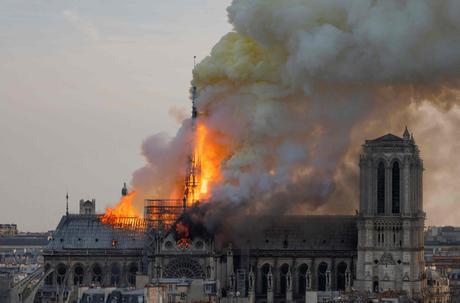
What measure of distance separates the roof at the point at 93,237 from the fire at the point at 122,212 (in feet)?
2.25

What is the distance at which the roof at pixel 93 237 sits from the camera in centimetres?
14875

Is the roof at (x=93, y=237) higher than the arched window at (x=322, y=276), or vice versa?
the roof at (x=93, y=237)

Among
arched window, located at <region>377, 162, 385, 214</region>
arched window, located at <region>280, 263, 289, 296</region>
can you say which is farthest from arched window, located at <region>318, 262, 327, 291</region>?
arched window, located at <region>377, 162, 385, 214</region>

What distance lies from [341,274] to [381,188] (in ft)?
22.6

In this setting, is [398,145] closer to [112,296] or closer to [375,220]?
[375,220]

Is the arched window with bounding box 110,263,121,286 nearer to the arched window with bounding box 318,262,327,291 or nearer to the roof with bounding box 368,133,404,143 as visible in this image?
the arched window with bounding box 318,262,327,291

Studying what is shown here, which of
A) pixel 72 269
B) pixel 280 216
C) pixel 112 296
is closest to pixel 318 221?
pixel 280 216

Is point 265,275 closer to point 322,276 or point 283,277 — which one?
point 283,277

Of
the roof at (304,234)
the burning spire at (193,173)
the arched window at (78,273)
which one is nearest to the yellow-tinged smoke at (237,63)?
the burning spire at (193,173)

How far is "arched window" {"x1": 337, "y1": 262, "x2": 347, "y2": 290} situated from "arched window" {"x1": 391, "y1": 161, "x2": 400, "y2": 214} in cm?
581

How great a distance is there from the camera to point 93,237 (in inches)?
5886

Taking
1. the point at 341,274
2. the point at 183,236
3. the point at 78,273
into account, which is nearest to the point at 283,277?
the point at 341,274

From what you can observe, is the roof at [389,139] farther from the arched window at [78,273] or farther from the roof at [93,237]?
the arched window at [78,273]

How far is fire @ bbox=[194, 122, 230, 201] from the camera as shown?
470 feet
